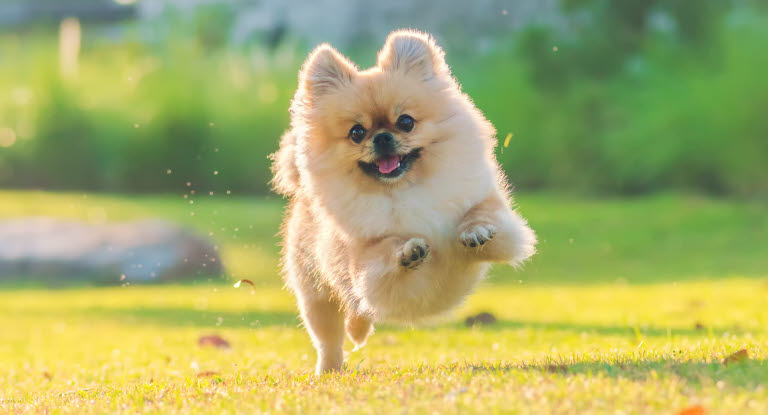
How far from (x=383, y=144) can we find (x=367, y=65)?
14.2m

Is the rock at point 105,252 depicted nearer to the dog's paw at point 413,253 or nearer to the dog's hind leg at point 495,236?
the dog's hind leg at point 495,236

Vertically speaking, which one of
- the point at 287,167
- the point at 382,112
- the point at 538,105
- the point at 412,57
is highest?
the point at 538,105

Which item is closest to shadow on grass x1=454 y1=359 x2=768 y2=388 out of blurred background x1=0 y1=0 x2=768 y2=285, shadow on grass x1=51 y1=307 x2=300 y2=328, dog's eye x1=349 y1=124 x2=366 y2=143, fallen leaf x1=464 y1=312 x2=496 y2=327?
dog's eye x1=349 y1=124 x2=366 y2=143

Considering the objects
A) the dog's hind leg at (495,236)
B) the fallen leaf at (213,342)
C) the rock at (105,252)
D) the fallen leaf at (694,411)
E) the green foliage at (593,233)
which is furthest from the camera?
the rock at (105,252)

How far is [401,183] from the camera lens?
4.61 m

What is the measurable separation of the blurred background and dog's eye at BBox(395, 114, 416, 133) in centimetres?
1134

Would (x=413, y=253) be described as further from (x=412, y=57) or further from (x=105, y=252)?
(x=105, y=252)

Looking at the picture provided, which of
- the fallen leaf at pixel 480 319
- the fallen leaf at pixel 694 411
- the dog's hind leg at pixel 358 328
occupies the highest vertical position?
the fallen leaf at pixel 480 319

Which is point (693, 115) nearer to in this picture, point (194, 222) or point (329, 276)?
point (194, 222)

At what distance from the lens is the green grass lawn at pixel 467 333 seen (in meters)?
3.81

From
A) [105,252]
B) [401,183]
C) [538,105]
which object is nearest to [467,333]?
[401,183]

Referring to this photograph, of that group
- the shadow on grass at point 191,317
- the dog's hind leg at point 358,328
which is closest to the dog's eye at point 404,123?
the dog's hind leg at point 358,328

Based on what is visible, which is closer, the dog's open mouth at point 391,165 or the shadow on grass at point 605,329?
the dog's open mouth at point 391,165

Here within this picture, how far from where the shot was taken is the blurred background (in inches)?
666
